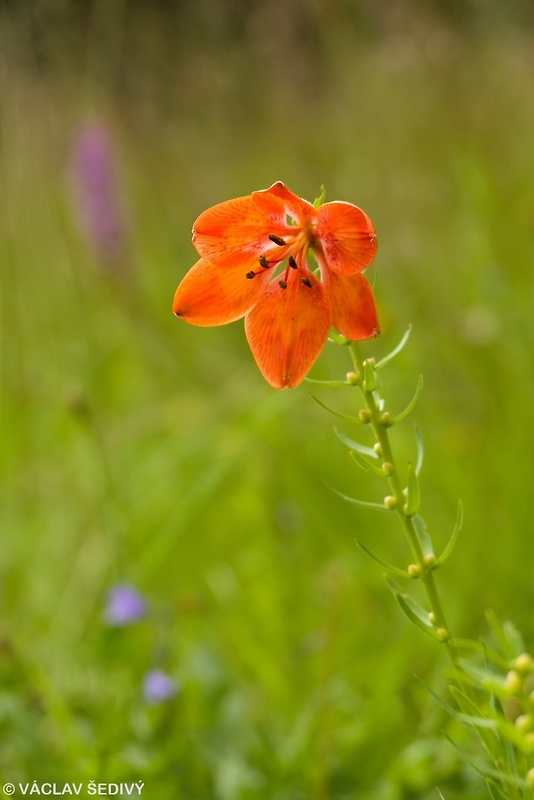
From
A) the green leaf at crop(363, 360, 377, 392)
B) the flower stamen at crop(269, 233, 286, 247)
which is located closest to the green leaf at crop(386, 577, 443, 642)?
the green leaf at crop(363, 360, 377, 392)

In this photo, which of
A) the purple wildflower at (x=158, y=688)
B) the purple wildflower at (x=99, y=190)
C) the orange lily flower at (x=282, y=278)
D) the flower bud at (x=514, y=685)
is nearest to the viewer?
the flower bud at (x=514, y=685)

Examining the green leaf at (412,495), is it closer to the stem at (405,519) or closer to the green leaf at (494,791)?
the stem at (405,519)

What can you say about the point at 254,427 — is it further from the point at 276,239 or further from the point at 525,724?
the point at 525,724

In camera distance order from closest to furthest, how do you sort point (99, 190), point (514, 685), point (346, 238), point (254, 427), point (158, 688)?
point (514, 685), point (346, 238), point (158, 688), point (254, 427), point (99, 190)

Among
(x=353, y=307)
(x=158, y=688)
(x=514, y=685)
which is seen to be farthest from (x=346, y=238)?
(x=158, y=688)

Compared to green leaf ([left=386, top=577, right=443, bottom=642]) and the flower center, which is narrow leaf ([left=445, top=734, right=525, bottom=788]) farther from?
the flower center

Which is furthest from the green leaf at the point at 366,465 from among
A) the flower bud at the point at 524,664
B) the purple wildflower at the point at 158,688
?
the purple wildflower at the point at 158,688

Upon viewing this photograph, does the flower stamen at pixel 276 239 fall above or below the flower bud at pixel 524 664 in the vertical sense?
above

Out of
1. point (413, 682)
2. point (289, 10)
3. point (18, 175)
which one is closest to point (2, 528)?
point (18, 175)
